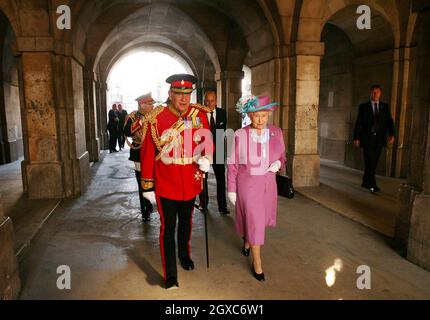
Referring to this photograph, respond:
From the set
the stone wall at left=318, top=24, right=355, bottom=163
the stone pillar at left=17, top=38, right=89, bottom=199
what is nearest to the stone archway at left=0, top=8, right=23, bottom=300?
the stone pillar at left=17, top=38, right=89, bottom=199

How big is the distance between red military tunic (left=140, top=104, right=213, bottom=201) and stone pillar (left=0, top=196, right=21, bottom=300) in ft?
3.80

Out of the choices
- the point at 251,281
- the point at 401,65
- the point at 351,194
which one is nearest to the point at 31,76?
the point at 251,281

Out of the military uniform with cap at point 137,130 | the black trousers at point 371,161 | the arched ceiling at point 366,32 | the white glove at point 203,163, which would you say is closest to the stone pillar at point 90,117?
the military uniform with cap at point 137,130

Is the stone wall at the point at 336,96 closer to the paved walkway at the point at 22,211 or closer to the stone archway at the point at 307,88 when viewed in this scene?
the stone archway at the point at 307,88

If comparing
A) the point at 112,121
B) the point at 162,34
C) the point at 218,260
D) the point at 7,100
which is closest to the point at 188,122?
the point at 218,260

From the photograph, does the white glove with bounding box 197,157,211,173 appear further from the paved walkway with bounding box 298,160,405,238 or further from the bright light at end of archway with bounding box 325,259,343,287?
the paved walkway with bounding box 298,160,405,238

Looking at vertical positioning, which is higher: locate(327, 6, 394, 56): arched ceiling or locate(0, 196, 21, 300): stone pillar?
locate(327, 6, 394, 56): arched ceiling

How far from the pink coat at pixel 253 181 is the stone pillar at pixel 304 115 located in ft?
13.0

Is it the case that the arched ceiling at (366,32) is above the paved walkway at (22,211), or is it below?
above

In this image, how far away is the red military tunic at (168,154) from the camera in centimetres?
325

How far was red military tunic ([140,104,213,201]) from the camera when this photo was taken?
3.25 metres

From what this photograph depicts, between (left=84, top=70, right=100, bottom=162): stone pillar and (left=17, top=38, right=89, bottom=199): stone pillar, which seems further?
(left=84, top=70, right=100, bottom=162): stone pillar

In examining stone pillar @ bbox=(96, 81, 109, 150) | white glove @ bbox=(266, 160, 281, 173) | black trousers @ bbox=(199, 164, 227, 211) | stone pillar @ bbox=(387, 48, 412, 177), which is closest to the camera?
white glove @ bbox=(266, 160, 281, 173)

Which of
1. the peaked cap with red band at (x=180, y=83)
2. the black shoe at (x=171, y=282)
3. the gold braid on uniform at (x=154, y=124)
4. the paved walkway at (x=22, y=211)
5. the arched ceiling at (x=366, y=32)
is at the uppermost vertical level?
the arched ceiling at (x=366, y=32)
